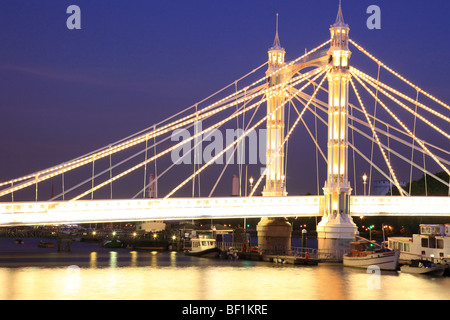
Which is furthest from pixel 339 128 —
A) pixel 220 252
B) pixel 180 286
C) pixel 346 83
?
pixel 180 286

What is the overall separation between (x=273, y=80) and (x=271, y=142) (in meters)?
5.74

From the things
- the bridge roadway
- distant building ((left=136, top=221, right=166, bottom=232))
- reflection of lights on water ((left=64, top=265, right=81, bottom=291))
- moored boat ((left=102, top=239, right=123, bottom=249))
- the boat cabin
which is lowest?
moored boat ((left=102, top=239, right=123, bottom=249))

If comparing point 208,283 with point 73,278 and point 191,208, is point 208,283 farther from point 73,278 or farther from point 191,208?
point 191,208

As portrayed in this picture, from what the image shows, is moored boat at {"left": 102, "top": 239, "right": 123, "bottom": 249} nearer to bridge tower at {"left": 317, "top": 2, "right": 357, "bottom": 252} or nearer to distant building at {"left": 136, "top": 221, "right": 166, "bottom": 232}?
distant building at {"left": 136, "top": 221, "right": 166, "bottom": 232}

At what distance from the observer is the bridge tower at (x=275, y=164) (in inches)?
3029

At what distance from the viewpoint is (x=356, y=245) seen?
62.3 metres

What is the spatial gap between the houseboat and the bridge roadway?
5.07 metres

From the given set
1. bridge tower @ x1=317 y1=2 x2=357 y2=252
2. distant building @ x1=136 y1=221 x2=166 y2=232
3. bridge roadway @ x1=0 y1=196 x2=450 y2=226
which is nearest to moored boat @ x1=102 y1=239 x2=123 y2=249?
distant building @ x1=136 y1=221 x2=166 y2=232

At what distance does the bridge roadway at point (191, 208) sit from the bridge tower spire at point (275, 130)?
319 inches

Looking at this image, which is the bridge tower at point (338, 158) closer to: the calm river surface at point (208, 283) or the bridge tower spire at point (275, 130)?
the calm river surface at point (208, 283)

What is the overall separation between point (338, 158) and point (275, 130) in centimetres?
1126

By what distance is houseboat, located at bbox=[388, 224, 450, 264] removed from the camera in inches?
2381
